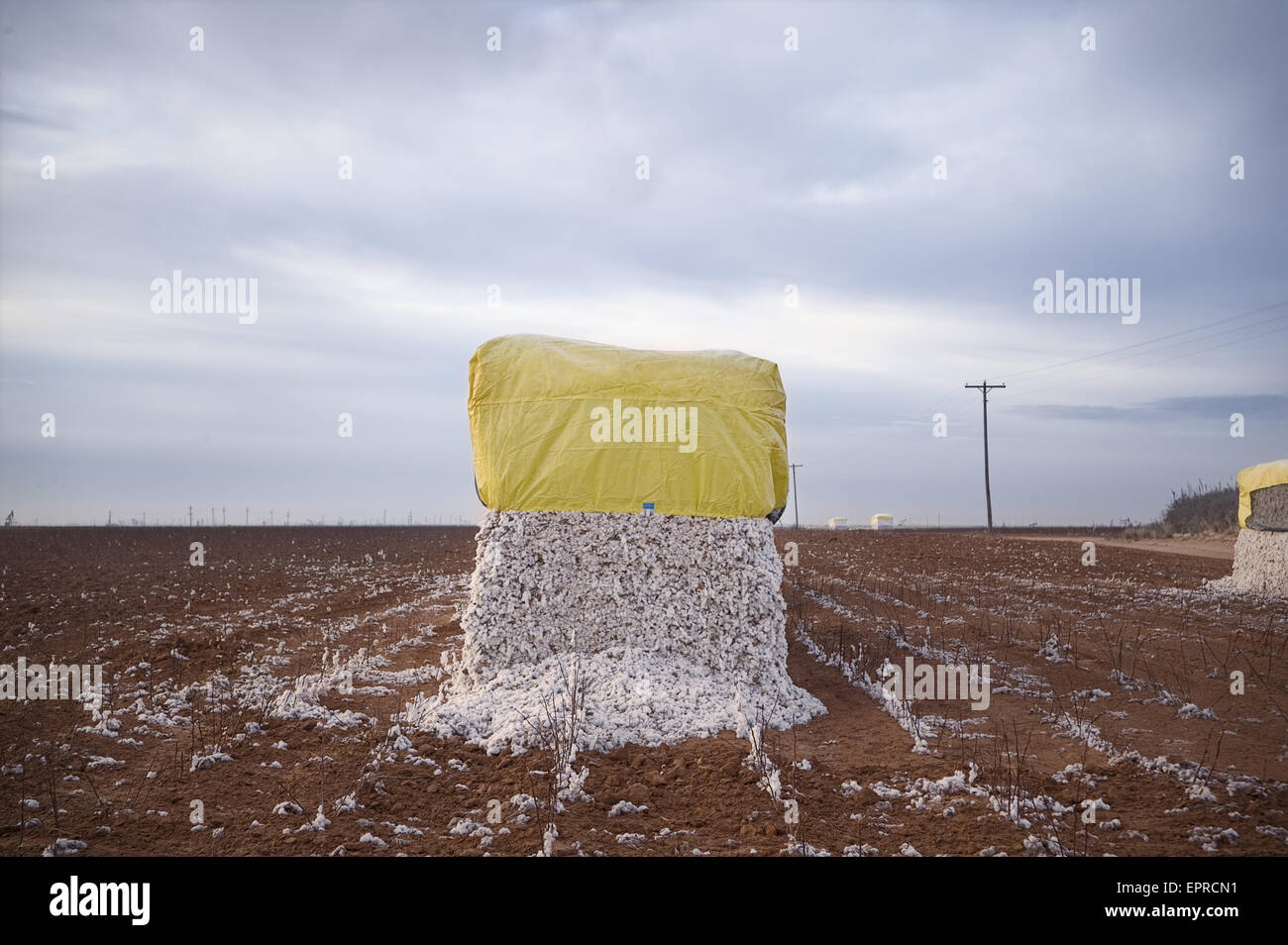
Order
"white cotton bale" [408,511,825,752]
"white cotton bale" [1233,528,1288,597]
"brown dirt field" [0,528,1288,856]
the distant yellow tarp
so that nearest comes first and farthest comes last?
"brown dirt field" [0,528,1288,856], "white cotton bale" [408,511,825,752], the distant yellow tarp, "white cotton bale" [1233,528,1288,597]

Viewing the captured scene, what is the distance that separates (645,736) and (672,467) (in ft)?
9.47

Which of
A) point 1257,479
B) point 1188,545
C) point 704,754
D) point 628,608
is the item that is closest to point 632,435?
point 628,608

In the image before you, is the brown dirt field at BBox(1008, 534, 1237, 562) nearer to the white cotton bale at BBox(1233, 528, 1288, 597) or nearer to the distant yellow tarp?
the white cotton bale at BBox(1233, 528, 1288, 597)

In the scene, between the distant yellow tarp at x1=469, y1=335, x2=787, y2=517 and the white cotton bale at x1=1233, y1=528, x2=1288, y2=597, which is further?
the white cotton bale at x1=1233, y1=528, x2=1288, y2=597

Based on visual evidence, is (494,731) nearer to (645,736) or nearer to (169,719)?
(645,736)

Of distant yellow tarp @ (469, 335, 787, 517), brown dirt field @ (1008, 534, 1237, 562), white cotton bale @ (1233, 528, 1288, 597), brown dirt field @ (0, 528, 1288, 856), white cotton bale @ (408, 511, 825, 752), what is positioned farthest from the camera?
brown dirt field @ (1008, 534, 1237, 562)

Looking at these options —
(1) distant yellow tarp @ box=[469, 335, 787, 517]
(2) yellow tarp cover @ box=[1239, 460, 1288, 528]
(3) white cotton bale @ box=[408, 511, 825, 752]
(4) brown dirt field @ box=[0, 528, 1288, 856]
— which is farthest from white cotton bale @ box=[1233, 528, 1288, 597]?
(1) distant yellow tarp @ box=[469, 335, 787, 517]

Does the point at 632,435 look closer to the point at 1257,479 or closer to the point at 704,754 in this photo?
the point at 704,754

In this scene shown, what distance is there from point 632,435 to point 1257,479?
15.8 metres

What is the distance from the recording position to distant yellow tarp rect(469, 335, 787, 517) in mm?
8797

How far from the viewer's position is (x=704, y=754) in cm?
679

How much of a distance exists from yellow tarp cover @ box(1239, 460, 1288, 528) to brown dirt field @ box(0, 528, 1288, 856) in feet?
13.7
